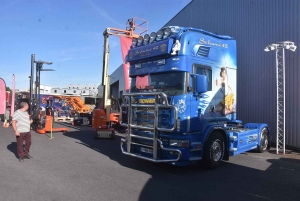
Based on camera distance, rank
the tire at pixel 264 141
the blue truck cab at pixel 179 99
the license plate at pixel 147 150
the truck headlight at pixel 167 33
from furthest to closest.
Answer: the tire at pixel 264 141
the truck headlight at pixel 167 33
the license plate at pixel 147 150
the blue truck cab at pixel 179 99

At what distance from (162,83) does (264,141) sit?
5483mm

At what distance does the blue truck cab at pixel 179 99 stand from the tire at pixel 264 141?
2057mm

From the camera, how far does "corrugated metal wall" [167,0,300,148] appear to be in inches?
428

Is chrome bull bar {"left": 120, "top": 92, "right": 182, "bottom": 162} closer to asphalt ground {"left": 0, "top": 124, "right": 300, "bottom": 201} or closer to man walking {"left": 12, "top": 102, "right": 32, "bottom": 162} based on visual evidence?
asphalt ground {"left": 0, "top": 124, "right": 300, "bottom": 201}

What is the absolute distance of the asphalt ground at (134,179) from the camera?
207 inches

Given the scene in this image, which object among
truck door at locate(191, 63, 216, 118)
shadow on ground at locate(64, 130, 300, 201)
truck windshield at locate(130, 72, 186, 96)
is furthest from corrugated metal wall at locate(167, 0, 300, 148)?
truck windshield at locate(130, 72, 186, 96)

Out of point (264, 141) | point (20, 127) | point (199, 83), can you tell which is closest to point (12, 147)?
point (20, 127)

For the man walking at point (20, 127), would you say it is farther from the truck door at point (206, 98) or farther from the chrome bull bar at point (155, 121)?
the truck door at point (206, 98)

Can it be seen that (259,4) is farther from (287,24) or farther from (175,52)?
(175,52)

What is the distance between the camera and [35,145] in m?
10.9

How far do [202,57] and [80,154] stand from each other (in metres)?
5.17

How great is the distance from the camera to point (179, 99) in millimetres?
6766

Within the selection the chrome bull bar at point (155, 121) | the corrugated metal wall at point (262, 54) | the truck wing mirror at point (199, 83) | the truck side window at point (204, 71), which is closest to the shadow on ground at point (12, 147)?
the chrome bull bar at point (155, 121)

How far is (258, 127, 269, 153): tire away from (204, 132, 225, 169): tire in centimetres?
302
